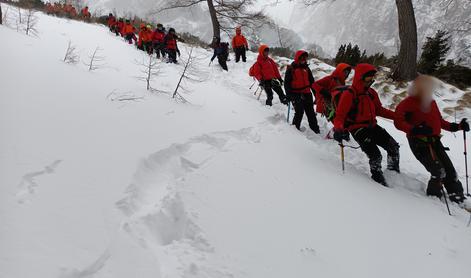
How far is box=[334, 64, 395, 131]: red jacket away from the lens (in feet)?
15.0

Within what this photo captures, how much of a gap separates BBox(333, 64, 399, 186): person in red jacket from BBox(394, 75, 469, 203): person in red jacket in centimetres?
34

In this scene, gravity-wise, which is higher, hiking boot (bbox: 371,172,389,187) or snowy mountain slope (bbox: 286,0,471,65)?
snowy mountain slope (bbox: 286,0,471,65)

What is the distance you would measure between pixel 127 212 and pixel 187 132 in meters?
Answer: 2.13

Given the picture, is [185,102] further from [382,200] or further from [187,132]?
[382,200]

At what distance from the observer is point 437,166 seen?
14.3ft

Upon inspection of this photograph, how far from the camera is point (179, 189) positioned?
126 inches

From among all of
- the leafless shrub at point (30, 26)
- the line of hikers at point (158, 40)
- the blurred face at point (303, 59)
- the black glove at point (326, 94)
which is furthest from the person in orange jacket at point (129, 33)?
the black glove at point (326, 94)

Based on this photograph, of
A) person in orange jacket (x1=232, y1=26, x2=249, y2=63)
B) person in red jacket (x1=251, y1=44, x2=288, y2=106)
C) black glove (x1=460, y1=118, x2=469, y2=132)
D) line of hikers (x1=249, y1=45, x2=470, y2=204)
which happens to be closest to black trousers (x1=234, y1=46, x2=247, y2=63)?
person in orange jacket (x1=232, y1=26, x2=249, y2=63)

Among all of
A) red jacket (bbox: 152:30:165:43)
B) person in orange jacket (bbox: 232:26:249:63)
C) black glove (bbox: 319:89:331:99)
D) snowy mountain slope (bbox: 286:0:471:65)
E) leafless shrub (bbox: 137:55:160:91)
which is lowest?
leafless shrub (bbox: 137:55:160:91)

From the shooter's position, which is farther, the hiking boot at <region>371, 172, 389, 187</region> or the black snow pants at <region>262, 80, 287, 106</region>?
the black snow pants at <region>262, 80, 287, 106</region>

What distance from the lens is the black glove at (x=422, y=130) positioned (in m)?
4.37

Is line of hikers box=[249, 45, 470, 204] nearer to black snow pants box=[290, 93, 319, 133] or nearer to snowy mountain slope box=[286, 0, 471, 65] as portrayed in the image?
black snow pants box=[290, 93, 319, 133]

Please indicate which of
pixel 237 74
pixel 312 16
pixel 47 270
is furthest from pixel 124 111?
pixel 312 16

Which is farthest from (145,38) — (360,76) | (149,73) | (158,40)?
(360,76)
